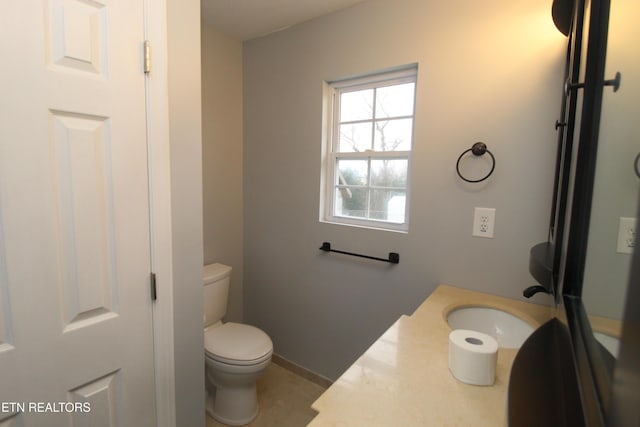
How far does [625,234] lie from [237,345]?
6.00ft

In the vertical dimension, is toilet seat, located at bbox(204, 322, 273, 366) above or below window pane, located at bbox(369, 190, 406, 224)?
below

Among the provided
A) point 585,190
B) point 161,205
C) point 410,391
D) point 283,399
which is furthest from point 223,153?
point 585,190

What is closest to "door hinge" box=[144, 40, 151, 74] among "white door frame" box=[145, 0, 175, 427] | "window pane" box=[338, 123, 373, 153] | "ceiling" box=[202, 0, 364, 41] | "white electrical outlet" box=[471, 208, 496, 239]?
"white door frame" box=[145, 0, 175, 427]

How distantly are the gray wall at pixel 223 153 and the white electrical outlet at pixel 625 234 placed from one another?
2199 mm

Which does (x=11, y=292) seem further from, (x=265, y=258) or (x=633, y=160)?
(x=265, y=258)

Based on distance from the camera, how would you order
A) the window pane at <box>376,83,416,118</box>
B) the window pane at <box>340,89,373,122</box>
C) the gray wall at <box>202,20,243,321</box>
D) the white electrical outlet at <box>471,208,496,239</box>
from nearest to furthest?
the white electrical outlet at <box>471,208,496,239</box>
the window pane at <box>376,83,416,118</box>
the window pane at <box>340,89,373,122</box>
the gray wall at <box>202,20,243,321</box>

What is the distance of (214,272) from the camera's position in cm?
206

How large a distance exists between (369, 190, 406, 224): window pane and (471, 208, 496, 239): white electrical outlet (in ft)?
1.40

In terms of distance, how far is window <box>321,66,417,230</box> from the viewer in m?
1.83

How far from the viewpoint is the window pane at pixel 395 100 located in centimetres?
179

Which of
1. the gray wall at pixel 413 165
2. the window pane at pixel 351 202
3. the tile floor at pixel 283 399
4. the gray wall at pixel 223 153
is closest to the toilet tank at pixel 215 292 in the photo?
the gray wall at pixel 223 153

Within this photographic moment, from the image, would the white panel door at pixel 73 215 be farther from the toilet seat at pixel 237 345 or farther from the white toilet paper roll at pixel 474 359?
the white toilet paper roll at pixel 474 359

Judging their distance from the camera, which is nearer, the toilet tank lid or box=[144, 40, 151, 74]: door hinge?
box=[144, 40, 151, 74]: door hinge

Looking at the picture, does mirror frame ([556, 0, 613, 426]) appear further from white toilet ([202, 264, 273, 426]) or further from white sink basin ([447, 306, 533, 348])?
white toilet ([202, 264, 273, 426])
